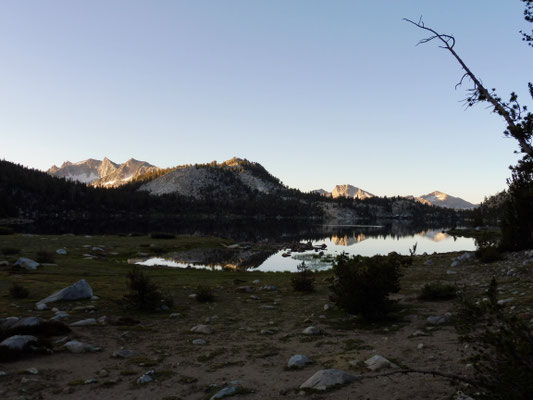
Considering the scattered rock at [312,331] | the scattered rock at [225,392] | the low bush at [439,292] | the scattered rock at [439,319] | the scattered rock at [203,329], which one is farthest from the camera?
the low bush at [439,292]

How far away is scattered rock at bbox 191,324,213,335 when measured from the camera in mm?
13596

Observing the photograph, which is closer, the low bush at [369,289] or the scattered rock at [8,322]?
the scattered rock at [8,322]

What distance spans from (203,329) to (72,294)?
839cm

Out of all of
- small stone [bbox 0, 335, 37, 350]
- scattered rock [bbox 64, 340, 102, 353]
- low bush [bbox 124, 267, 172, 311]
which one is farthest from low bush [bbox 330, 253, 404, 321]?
small stone [bbox 0, 335, 37, 350]

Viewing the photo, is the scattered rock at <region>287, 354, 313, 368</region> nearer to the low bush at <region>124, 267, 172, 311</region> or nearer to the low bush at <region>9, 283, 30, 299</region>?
the low bush at <region>124, 267, 172, 311</region>

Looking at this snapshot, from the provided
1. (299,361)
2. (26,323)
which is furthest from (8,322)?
(299,361)

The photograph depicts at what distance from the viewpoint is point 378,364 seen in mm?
8406

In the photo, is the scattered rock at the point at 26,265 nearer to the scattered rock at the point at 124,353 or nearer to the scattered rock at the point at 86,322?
the scattered rock at the point at 86,322

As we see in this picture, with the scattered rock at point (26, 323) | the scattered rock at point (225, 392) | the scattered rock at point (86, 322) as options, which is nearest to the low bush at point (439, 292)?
the scattered rock at point (225, 392)

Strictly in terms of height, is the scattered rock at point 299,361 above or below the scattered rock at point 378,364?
below

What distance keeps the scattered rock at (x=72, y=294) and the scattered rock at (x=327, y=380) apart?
570 inches

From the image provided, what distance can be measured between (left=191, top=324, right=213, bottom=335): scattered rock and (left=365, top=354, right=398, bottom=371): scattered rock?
274 inches

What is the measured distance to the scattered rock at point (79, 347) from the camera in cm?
1114

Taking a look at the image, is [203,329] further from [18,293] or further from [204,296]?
[18,293]
